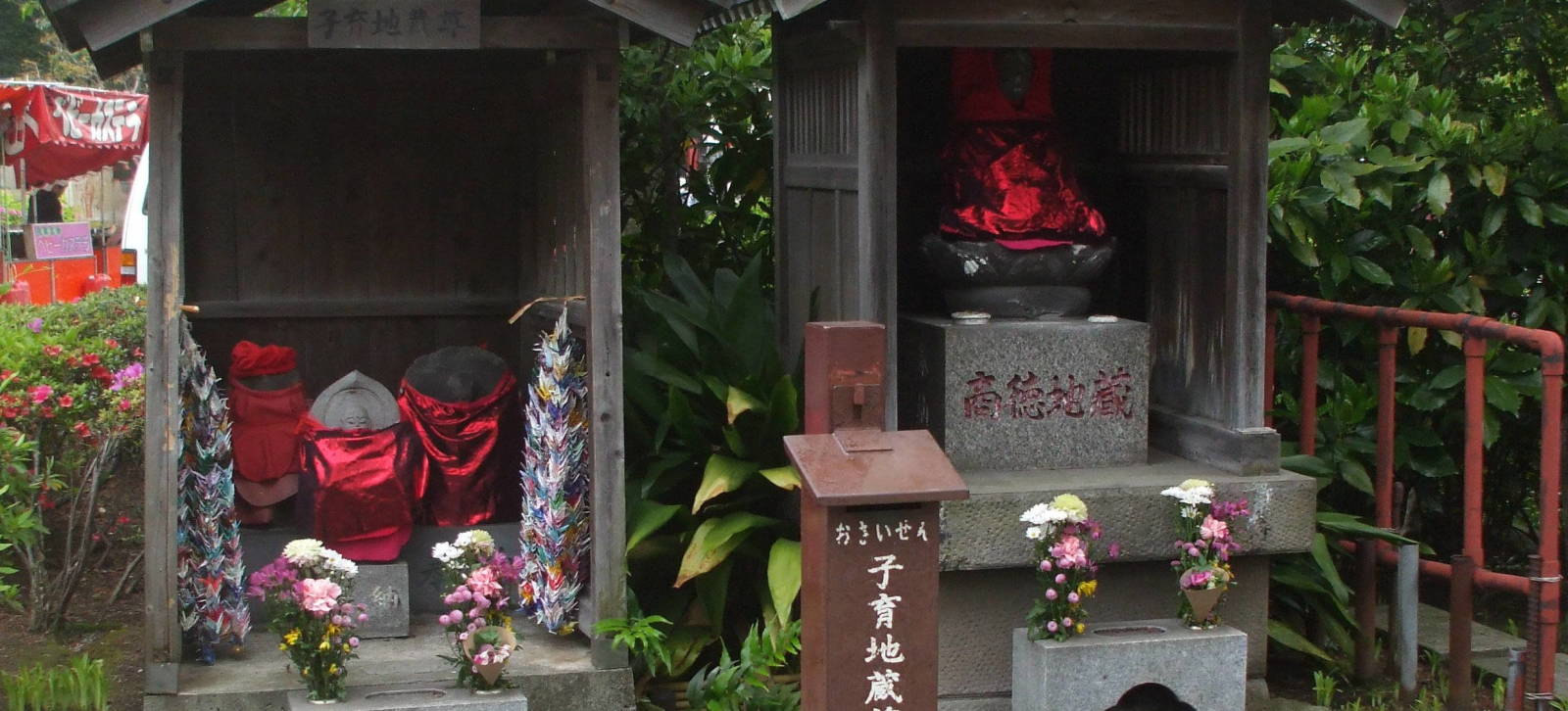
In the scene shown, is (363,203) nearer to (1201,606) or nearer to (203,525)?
(203,525)

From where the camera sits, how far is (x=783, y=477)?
6133 millimetres

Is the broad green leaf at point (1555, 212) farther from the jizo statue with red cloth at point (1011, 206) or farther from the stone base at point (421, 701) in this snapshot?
the stone base at point (421, 701)

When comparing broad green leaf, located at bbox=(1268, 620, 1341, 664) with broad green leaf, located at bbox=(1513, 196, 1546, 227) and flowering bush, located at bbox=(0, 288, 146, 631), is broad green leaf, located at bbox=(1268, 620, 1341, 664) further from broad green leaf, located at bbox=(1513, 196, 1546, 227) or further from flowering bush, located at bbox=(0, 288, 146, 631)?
flowering bush, located at bbox=(0, 288, 146, 631)

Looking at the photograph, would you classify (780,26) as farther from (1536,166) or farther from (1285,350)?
(1536,166)

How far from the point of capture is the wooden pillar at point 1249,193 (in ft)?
20.1

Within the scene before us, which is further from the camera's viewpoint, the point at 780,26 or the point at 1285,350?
the point at 1285,350

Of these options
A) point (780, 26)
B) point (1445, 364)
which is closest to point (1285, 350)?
point (1445, 364)

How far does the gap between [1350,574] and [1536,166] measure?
205cm

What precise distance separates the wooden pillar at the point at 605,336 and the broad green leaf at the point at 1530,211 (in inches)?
163

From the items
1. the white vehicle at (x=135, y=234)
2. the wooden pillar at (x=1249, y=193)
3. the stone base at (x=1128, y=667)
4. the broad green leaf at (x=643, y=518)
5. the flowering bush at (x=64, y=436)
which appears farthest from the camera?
the white vehicle at (x=135, y=234)

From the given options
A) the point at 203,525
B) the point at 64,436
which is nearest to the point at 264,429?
the point at 203,525

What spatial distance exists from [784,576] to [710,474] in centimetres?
53

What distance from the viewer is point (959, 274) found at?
6539 millimetres

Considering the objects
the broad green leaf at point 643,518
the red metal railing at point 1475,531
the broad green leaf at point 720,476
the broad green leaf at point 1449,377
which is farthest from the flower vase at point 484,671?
the broad green leaf at point 1449,377
